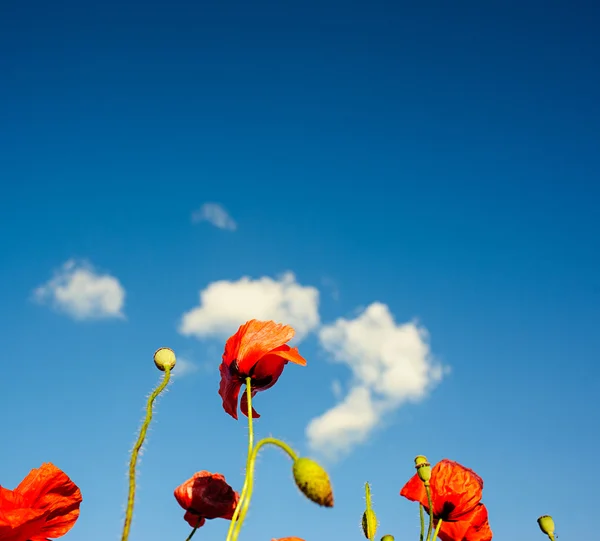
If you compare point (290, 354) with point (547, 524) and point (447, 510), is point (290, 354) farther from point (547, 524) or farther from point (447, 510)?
point (547, 524)

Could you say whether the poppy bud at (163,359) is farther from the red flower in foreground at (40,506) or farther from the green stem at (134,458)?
the red flower in foreground at (40,506)

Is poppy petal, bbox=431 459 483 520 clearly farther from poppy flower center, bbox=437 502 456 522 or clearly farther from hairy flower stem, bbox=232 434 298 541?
hairy flower stem, bbox=232 434 298 541

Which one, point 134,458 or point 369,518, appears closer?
point 134,458

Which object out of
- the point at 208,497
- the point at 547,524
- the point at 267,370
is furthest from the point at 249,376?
the point at 547,524

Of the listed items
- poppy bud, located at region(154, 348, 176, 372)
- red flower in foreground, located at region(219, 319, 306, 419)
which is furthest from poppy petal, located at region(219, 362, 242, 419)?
poppy bud, located at region(154, 348, 176, 372)

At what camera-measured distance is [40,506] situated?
180 cm

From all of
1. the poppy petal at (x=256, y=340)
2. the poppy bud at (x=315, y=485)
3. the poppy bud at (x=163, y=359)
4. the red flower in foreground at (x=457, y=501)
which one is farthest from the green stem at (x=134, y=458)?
the red flower in foreground at (x=457, y=501)

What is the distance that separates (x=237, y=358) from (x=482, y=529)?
1.42 m

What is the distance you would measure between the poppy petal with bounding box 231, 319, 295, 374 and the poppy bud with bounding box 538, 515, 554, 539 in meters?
1.56

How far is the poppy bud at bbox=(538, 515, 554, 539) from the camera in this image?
2717mm

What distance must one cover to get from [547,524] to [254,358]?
5.36ft

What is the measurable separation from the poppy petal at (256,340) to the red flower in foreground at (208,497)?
37 centimetres

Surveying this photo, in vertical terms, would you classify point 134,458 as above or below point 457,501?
below

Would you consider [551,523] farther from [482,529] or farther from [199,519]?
[199,519]
